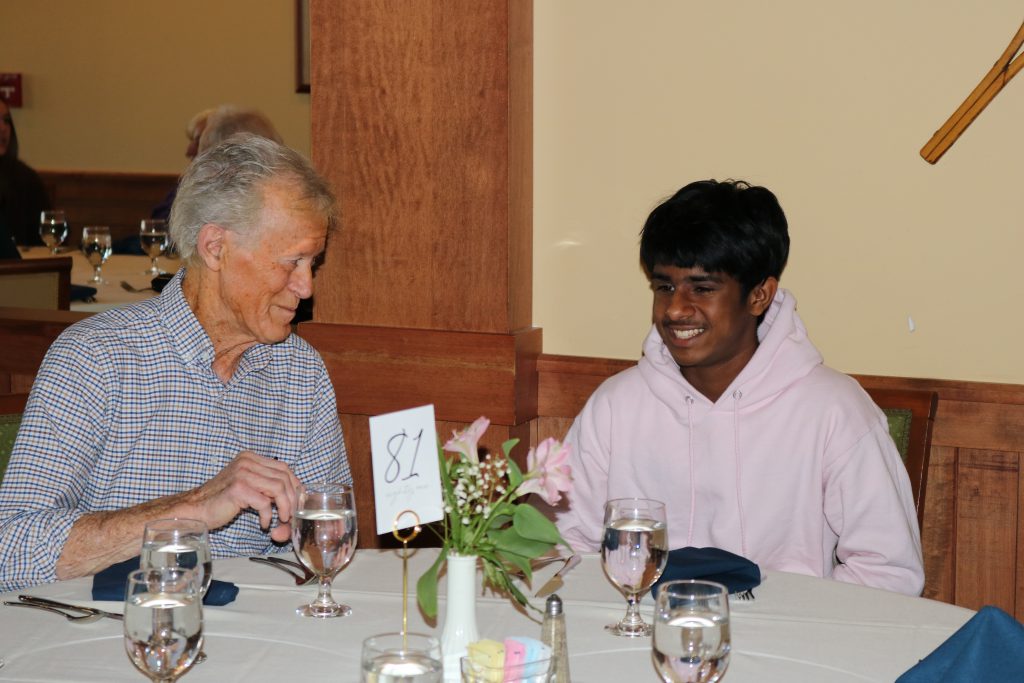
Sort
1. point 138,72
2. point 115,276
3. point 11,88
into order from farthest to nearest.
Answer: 1. point 11,88
2. point 138,72
3. point 115,276

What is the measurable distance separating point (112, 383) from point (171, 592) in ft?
2.82

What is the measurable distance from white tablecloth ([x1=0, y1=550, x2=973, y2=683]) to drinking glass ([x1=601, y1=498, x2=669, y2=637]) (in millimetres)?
36

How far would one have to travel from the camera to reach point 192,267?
211 cm

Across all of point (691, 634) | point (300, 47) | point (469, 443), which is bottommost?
point (691, 634)

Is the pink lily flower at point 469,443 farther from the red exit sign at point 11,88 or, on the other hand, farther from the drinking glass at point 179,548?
the red exit sign at point 11,88

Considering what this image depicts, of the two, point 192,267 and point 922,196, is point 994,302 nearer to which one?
point 922,196

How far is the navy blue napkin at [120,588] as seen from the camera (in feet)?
5.05

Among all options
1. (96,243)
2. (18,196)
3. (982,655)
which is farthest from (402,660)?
(18,196)

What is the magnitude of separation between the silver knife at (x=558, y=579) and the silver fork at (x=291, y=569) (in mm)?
294

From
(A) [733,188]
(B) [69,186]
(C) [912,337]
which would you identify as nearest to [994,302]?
(C) [912,337]

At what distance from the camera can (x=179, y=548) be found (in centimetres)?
131

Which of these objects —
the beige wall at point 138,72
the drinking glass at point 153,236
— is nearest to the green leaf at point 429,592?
the drinking glass at point 153,236

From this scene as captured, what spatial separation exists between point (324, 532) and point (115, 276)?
12.1 feet

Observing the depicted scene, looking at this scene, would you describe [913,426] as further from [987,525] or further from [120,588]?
[120,588]
